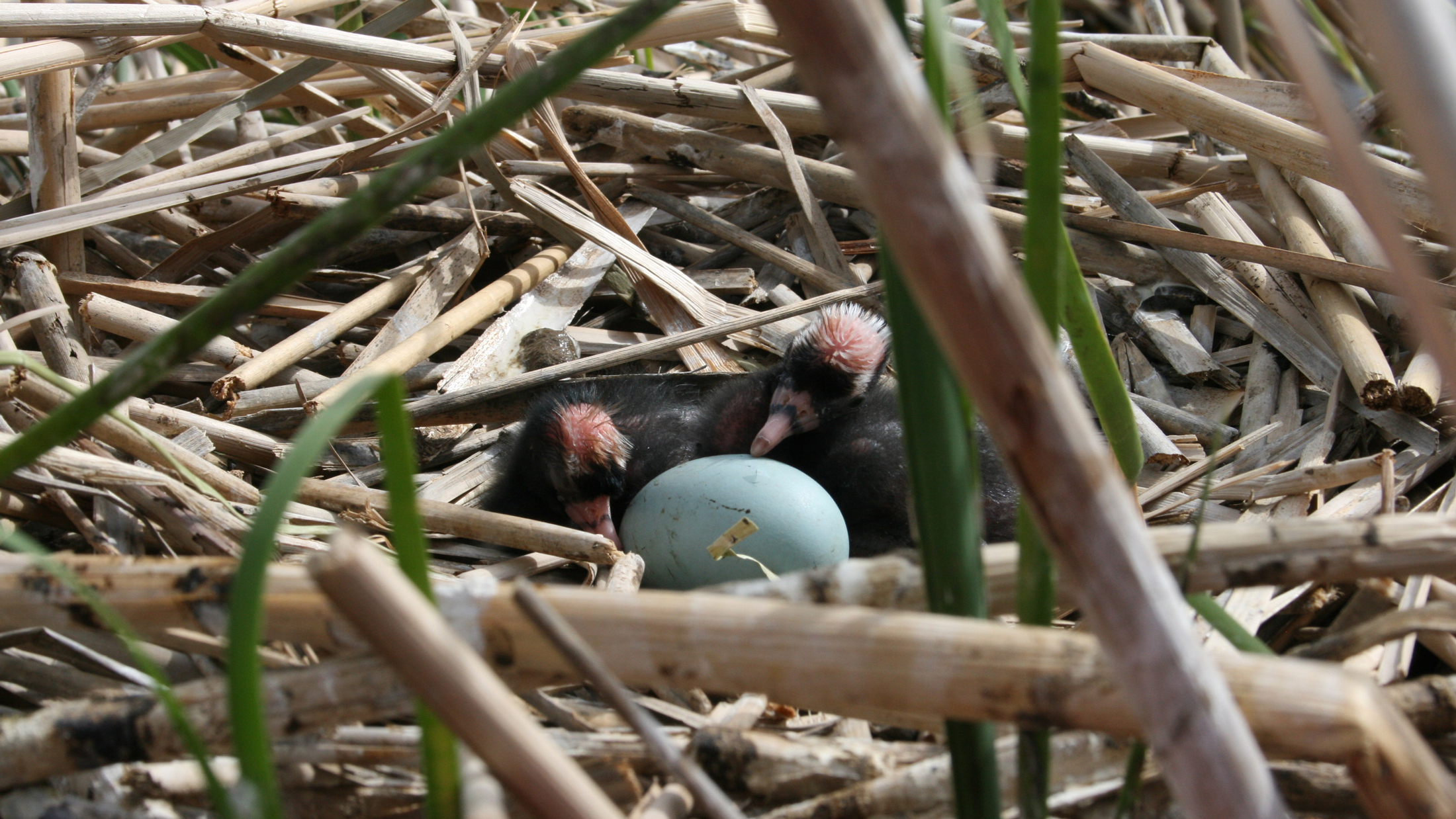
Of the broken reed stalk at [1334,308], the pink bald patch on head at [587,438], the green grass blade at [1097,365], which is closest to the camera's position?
the green grass blade at [1097,365]

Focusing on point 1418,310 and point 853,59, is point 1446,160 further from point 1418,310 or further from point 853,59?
point 853,59

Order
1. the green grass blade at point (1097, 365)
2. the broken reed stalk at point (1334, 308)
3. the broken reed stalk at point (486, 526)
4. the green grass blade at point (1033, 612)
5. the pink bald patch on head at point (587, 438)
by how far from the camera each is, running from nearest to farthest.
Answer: the green grass blade at point (1033, 612) < the green grass blade at point (1097, 365) < the broken reed stalk at point (486, 526) < the broken reed stalk at point (1334, 308) < the pink bald patch on head at point (587, 438)

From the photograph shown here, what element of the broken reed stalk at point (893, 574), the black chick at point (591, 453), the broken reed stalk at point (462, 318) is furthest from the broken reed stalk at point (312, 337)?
Answer: the broken reed stalk at point (893, 574)

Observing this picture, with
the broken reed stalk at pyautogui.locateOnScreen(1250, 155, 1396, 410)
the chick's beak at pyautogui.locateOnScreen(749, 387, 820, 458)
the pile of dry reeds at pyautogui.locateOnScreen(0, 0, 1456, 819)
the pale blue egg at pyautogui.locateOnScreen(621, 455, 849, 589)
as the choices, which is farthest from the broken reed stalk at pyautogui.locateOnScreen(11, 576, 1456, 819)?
the broken reed stalk at pyautogui.locateOnScreen(1250, 155, 1396, 410)

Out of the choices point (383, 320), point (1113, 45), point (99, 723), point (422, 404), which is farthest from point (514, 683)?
point (1113, 45)

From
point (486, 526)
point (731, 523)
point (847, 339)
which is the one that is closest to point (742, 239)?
point (847, 339)

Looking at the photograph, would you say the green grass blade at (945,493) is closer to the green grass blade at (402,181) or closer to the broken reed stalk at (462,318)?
the green grass blade at (402,181)

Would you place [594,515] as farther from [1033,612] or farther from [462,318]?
[1033,612]

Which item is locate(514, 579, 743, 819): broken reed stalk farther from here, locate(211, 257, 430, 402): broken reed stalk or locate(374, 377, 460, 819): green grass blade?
locate(211, 257, 430, 402): broken reed stalk
